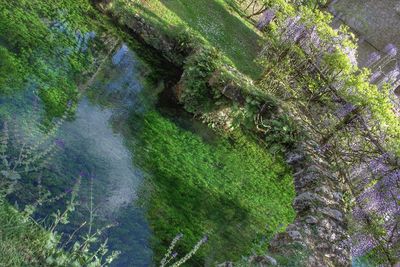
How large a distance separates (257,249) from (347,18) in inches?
914

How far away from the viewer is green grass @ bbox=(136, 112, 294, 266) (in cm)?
680

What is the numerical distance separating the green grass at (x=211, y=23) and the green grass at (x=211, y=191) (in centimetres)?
491

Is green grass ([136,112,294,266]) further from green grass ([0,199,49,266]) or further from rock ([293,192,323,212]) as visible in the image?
green grass ([0,199,49,266])

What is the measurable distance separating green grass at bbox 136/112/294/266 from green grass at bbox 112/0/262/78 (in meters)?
4.91

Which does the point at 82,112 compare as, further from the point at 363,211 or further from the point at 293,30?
the point at 293,30

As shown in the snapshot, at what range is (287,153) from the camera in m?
11.2

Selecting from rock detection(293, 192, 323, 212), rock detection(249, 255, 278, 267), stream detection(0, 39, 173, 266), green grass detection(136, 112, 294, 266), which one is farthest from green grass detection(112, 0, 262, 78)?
rock detection(249, 255, 278, 267)

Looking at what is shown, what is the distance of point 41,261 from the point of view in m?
4.07

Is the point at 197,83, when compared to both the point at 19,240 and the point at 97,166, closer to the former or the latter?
the point at 97,166

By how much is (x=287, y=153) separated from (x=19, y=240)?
828 cm

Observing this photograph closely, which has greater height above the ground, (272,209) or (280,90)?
(280,90)

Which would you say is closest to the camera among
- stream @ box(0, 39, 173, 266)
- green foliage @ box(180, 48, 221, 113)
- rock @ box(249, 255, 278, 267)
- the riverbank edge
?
rock @ box(249, 255, 278, 267)

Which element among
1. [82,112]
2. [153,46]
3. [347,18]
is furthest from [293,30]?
[347,18]

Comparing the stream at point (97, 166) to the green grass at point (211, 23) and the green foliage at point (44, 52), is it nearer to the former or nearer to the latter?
the green foliage at point (44, 52)
